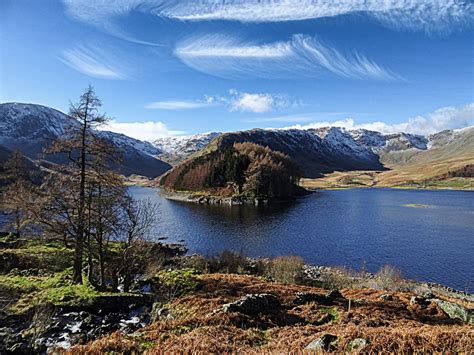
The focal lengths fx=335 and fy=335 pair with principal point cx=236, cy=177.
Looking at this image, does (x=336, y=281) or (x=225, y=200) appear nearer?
(x=336, y=281)

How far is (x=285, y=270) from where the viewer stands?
3762cm

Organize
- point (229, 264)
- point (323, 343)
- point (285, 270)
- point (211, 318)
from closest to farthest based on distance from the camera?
point (323, 343) → point (211, 318) → point (285, 270) → point (229, 264)

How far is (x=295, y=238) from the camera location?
6588 centimetres

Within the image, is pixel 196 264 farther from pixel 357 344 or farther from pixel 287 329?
pixel 357 344

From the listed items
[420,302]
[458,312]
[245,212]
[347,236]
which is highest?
[458,312]

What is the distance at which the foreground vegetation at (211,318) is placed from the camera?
10148mm

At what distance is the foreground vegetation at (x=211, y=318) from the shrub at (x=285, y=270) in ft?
40.8

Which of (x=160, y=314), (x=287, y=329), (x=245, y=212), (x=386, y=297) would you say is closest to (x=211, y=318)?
(x=287, y=329)

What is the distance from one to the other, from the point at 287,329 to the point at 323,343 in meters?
3.05

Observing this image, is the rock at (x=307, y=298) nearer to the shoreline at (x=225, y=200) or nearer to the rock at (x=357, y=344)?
the rock at (x=357, y=344)

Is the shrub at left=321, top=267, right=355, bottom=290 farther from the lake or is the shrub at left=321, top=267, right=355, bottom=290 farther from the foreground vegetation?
the lake

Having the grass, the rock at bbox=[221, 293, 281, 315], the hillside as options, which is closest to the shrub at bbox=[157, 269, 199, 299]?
the grass

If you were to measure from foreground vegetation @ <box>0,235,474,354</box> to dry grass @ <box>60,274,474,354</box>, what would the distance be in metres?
0.04

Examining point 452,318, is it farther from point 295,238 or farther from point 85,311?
point 295,238
